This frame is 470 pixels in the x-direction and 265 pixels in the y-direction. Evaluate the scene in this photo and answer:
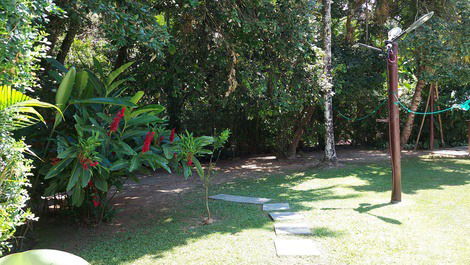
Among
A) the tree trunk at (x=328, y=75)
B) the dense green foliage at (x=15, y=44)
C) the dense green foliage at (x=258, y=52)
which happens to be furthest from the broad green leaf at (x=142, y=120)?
the tree trunk at (x=328, y=75)

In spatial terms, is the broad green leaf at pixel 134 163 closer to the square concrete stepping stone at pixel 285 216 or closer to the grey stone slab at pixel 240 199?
the square concrete stepping stone at pixel 285 216

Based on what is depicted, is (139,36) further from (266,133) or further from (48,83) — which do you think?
(266,133)

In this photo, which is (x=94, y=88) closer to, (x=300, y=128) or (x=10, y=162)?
(x=10, y=162)

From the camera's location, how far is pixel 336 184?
751cm

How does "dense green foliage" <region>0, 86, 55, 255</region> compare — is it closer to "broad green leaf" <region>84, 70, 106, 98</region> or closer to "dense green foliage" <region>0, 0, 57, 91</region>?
"dense green foliage" <region>0, 0, 57, 91</region>

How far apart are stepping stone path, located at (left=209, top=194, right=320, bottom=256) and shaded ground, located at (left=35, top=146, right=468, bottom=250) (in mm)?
1201

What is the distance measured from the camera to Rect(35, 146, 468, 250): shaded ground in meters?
4.79

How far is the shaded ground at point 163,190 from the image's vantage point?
479 centimetres

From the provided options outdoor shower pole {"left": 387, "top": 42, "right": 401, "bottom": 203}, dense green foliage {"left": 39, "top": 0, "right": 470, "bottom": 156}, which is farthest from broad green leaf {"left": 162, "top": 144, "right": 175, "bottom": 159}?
outdoor shower pole {"left": 387, "top": 42, "right": 401, "bottom": 203}

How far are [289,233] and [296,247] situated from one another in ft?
1.61

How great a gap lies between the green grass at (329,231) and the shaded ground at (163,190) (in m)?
0.23

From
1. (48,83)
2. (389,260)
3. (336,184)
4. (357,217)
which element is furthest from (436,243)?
(48,83)

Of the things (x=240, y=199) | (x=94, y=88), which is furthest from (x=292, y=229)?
(x=94, y=88)

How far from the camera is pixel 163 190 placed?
7621 mm
